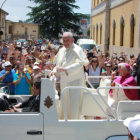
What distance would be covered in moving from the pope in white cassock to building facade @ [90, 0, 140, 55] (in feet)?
57.9

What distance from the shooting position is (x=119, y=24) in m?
28.9

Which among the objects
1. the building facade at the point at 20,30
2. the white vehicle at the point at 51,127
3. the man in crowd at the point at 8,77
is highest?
the building facade at the point at 20,30

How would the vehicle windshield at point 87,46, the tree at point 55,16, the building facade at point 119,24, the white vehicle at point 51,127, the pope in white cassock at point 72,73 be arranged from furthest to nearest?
the tree at point 55,16 → the vehicle windshield at point 87,46 → the building facade at point 119,24 → the pope in white cassock at point 72,73 → the white vehicle at point 51,127

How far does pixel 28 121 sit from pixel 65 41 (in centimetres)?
155

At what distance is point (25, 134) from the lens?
3830 mm

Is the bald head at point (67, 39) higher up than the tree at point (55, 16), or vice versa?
the tree at point (55, 16)

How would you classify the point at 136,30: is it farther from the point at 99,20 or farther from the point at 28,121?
the point at 28,121

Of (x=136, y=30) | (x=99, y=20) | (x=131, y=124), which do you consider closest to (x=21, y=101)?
(x=131, y=124)

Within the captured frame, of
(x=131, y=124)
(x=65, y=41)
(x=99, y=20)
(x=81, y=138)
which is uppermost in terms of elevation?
(x=99, y=20)

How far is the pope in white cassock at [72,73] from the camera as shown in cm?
471

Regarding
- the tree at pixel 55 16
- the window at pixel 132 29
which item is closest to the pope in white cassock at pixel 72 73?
the window at pixel 132 29

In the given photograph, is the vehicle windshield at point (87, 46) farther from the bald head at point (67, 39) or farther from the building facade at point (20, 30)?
the building facade at point (20, 30)

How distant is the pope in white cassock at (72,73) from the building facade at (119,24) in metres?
17.7

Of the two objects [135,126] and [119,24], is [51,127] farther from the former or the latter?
[119,24]
